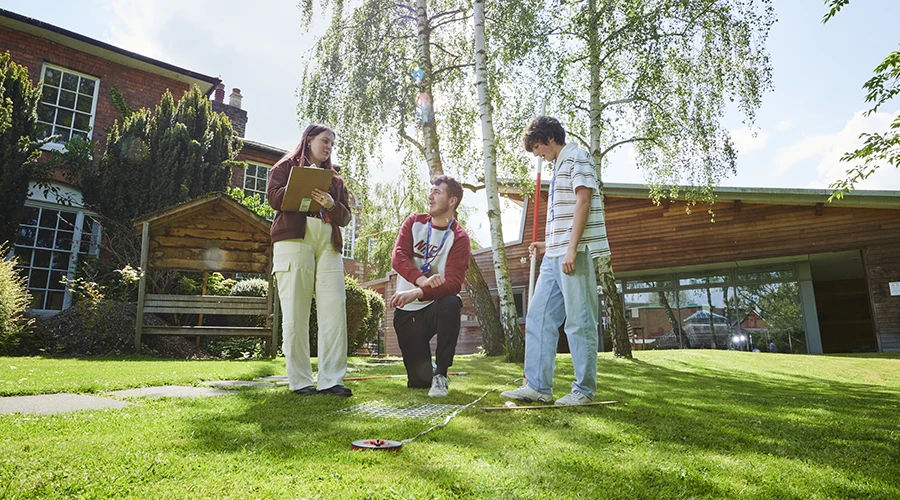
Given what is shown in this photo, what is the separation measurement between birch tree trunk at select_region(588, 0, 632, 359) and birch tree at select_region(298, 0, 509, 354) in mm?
2556

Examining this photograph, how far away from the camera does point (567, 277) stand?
3080mm

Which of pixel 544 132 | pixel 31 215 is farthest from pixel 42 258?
pixel 544 132

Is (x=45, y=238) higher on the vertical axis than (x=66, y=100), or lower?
lower

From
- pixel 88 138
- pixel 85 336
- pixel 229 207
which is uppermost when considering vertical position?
pixel 88 138

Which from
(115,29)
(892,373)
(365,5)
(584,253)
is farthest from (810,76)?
(115,29)

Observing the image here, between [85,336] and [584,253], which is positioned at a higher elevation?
[584,253]

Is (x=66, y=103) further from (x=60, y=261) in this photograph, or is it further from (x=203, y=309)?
(x=203, y=309)

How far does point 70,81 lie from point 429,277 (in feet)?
40.9

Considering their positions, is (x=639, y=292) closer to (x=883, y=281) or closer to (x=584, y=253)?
(x=883, y=281)

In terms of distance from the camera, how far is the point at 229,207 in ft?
26.6

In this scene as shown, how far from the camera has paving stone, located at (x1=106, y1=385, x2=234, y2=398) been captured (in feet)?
9.93

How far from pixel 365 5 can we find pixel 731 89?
717 cm

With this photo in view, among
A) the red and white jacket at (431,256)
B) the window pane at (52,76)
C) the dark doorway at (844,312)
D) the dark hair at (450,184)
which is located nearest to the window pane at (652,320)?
the dark doorway at (844,312)

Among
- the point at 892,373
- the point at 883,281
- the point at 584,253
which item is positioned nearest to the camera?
the point at 584,253
